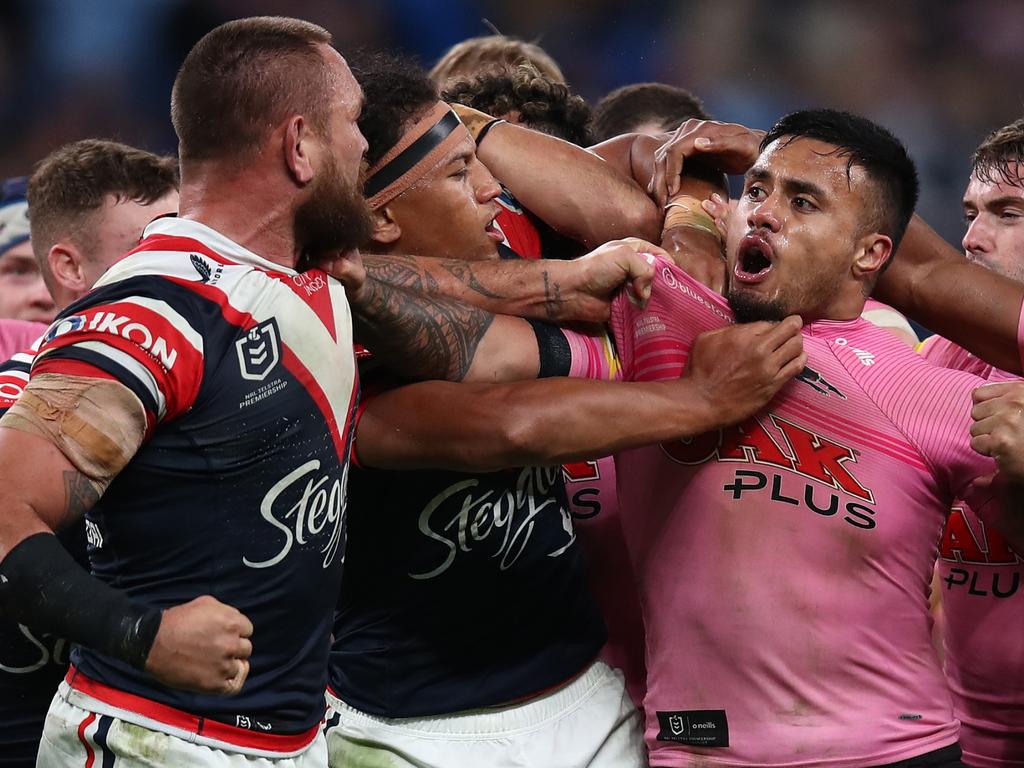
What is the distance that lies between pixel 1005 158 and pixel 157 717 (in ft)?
9.60

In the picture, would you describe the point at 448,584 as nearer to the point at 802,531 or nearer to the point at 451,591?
the point at 451,591

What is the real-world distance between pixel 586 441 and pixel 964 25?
661 cm

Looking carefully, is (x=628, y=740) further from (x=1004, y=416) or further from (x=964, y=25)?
(x=964, y=25)

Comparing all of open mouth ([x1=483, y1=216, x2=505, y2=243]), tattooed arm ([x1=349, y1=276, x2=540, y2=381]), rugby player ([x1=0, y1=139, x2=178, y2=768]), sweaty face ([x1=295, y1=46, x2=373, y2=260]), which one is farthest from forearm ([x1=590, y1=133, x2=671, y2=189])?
rugby player ([x1=0, y1=139, x2=178, y2=768])

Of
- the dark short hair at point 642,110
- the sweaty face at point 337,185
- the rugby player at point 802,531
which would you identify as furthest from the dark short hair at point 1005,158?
the sweaty face at point 337,185

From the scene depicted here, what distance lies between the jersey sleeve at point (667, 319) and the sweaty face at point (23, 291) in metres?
3.09

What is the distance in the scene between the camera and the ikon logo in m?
2.44

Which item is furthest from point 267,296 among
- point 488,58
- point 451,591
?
point 488,58

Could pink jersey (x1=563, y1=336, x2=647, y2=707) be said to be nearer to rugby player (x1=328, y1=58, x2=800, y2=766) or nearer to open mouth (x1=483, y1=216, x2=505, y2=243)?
rugby player (x1=328, y1=58, x2=800, y2=766)

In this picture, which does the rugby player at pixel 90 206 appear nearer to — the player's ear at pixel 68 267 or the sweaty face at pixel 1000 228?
the player's ear at pixel 68 267

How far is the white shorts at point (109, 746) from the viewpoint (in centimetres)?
244

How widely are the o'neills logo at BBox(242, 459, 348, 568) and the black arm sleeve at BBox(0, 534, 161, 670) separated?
1.54 ft

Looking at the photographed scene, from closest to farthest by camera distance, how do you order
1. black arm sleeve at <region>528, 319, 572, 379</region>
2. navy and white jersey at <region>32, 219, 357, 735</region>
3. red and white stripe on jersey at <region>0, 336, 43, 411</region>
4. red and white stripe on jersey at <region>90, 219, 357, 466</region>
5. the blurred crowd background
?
navy and white jersey at <region>32, 219, 357, 735</region> → red and white stripe on jersey at <region>90, 219, 357, 466</region> → red and white stripe on jersey at <region>0, 336, 43, 411</region> → black arm sleeve at <region>528, 319, 572, 379</region> → the blurred crowd background

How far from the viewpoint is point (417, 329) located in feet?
9.55
